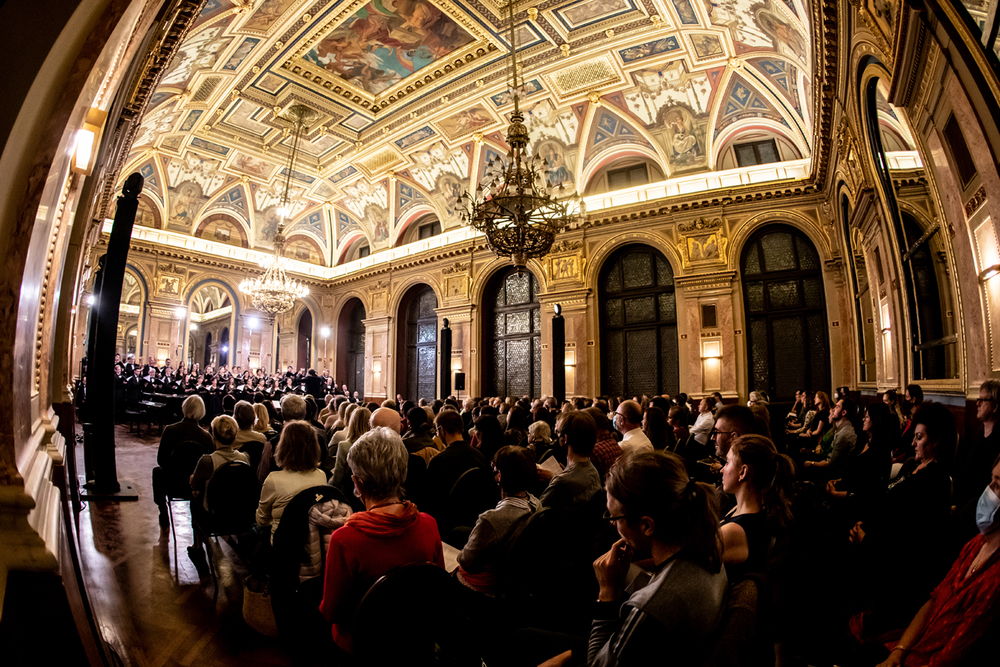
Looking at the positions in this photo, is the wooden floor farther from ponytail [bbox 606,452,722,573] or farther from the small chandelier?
the small chandelier

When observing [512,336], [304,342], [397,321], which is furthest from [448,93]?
[304,342]

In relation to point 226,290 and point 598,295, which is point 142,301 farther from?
point 598,295

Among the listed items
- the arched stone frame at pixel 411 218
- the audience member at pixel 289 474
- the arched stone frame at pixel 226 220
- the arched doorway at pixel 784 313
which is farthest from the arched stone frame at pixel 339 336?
the audience member at pixel 289 474

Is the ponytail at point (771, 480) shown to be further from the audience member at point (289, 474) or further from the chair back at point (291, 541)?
the audience member at point (289, 474)

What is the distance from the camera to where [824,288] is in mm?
11797

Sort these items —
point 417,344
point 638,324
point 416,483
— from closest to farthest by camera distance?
point 416,483 < point 638,324 < point 417,344

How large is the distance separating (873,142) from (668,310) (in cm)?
768

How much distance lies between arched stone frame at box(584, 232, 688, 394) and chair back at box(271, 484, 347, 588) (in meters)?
11.9

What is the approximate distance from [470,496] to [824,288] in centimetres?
1211

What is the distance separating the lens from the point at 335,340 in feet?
67.0

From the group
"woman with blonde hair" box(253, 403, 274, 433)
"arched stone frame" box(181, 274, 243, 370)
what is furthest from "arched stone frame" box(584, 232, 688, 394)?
"arched stone frame" box(181, 274, 243, 370)

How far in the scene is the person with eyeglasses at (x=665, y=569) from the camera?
1.14m

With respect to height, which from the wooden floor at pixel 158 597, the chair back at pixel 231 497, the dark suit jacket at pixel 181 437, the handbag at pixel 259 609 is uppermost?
the dark suit jacket at pixel 181 437

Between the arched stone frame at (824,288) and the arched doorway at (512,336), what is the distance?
5.67 meters
